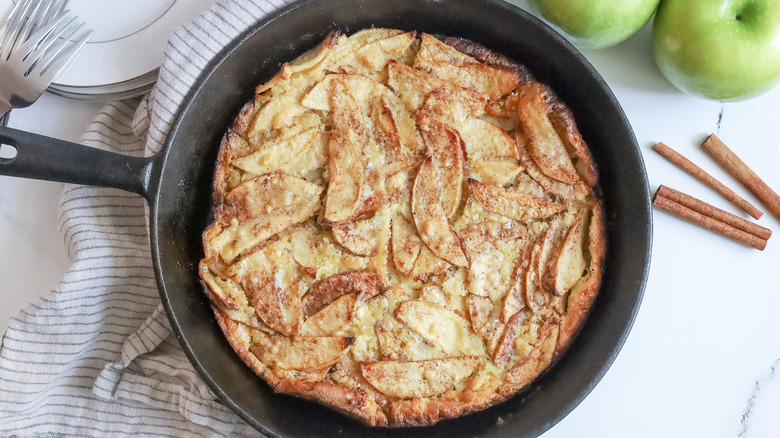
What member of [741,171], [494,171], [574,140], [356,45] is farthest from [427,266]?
[741,171]

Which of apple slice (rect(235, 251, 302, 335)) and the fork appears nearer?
apple slice (rect(235, 251, 302, 335))

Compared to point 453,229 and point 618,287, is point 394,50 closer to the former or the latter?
point 453,229

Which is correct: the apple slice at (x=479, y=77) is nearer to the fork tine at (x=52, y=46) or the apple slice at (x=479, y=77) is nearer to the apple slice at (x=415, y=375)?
the apple slice at (x=415, y=375)

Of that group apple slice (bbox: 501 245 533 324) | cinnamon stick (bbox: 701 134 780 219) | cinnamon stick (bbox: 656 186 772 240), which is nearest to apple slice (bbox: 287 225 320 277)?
apple slice (bbox: 501 245 533 324)

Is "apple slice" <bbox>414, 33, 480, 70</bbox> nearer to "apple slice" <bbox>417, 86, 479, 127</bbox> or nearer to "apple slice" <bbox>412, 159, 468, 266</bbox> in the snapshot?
"apple slice" <bbox>417, 86, 479, 127</bbox>

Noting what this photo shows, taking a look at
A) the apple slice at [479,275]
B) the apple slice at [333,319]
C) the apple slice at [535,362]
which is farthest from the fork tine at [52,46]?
the apple slice at [535,362]

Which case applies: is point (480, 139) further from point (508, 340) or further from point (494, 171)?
point (508, 340)
